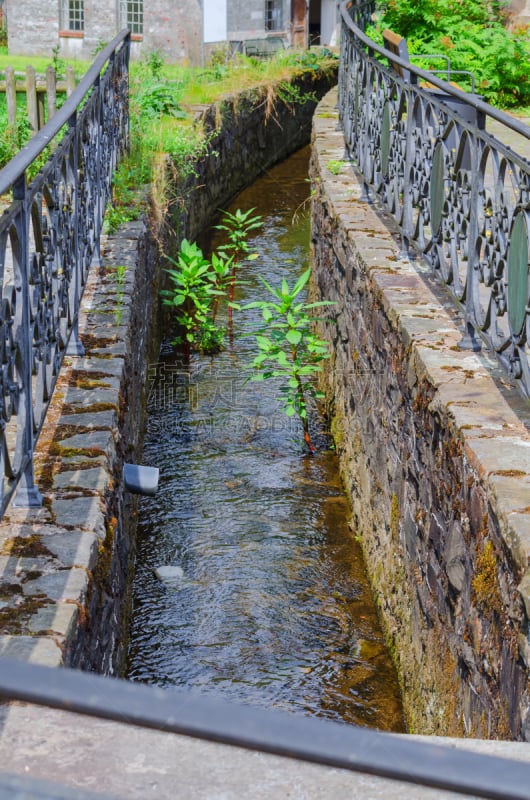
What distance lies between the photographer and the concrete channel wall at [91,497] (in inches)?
103

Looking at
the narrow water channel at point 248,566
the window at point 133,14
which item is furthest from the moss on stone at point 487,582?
the window at point 133,14

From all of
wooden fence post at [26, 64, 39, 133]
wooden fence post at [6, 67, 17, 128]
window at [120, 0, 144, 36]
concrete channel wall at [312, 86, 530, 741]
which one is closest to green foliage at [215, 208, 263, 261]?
wooden fence post at [26, 64, 39, 133]

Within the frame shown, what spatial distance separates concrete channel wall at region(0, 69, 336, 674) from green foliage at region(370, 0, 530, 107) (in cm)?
473

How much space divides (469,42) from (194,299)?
4864mm

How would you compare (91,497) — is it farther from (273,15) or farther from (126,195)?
(273,15)

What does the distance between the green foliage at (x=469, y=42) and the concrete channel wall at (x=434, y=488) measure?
202 inches

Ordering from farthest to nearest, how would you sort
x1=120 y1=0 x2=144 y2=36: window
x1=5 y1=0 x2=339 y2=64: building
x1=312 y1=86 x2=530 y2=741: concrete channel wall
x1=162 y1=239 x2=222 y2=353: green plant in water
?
x1=120 y1=0 x2=144 y2=36: window, x1=5 y1=0 x2=339 y2=64: building, x1=162 y1=239 x2=222 y2=353: green plant in water, x1=312 y1=86 x2=530 y2=741: concrete channel wall

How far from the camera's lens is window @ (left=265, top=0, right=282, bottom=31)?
25016mm

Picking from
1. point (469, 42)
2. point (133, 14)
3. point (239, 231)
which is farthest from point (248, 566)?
point (133, 14)

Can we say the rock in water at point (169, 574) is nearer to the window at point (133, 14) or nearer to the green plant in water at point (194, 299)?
the green plant in water at point (194, 299)

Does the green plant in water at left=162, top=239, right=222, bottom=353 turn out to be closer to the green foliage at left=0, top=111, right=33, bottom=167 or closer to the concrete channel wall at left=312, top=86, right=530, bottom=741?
the green foliage at left=0, top=111, right=33, bottom=167

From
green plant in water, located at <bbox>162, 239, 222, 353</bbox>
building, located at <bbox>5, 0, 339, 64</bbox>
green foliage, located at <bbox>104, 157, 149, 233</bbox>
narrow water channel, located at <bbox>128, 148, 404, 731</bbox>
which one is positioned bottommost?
narrow water channel, located at <bbox>128, 148, 404, 731</bbox>

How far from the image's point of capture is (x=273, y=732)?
0.80 meters

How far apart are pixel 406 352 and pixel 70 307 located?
4.37ft
